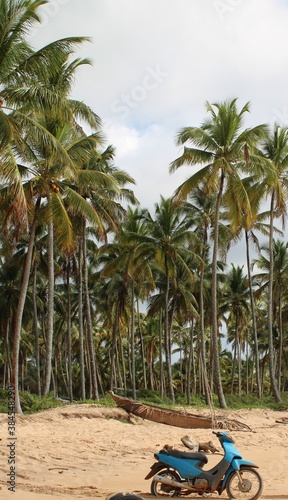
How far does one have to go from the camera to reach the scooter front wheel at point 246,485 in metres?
7.85

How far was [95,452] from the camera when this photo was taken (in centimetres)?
1191

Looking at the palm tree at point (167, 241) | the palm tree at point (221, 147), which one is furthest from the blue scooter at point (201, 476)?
the palm tree at point (167, 241)

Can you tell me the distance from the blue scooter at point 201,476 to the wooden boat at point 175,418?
880cm

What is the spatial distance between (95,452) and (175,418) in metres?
6.01

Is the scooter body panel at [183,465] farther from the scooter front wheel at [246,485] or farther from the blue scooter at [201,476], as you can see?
the scooter front wheel at [246,485]

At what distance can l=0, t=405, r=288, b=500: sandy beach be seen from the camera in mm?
8336

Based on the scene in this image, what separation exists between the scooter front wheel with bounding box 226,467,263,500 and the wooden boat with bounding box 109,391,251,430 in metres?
8.74

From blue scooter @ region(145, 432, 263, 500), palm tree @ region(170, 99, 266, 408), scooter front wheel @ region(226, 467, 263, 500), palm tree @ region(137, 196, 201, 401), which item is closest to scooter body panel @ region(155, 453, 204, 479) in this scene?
blue scooter @ region(145, 432, 263, 500)

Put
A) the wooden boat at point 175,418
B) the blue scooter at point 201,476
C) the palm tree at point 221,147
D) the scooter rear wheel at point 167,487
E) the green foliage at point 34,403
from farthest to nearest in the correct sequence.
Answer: the palm tree at point 221,147, the green foliage at point 34,403, the wooden boat at point 175,418, the scooter rear wheel at point 167,487, the blue scooter at point 201,476

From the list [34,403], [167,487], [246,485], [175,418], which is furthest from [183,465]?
[34,403]

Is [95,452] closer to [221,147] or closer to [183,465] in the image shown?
[183,465]

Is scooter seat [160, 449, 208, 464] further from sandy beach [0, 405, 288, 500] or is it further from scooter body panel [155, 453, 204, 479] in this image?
sandy beach [0, 405, 288, 500]

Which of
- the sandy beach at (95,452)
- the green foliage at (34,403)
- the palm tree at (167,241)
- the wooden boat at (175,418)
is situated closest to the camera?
the sandy beach at (95,452)

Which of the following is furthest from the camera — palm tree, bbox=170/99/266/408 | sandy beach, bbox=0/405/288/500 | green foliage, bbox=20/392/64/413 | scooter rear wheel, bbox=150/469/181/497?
palm tree, bbox=170/99/266/408
